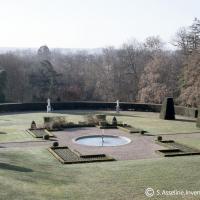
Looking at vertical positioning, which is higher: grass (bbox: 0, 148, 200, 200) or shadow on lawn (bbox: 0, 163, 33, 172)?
shadow on lawn (bbox: 0, 163, 33, 172)

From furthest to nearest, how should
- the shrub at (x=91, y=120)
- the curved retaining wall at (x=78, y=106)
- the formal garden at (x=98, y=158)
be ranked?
the curved retaining wall at (x=78, y=106), the shrub at (x=91, y=120), the formal garden at (x=98, y=158)

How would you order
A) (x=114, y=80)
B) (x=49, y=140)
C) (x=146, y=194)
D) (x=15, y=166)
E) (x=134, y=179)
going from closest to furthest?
1. (x=146, y=194)
2. (x=134, y=179)
3. (x=15, y=166)
4. (x=49, y=140)
5. (x=114, y=80)

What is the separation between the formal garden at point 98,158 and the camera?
46.7 ft

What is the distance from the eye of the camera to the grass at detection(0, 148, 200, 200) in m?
13.6

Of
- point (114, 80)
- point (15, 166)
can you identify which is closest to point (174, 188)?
point (15, 166)

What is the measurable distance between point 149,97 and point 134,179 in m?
36.7

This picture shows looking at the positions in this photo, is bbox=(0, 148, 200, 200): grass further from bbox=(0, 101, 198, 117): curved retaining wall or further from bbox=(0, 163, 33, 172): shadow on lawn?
bbox=(0, 101, 198, 117): curved retaining wall

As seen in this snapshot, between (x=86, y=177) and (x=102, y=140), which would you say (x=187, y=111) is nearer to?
(x=102, y=140)

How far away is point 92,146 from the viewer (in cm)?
2380

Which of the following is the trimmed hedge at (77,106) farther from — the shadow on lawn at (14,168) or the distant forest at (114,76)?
the shadow on lawn at (14,168)

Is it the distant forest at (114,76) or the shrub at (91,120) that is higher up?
the distant forest at (114,76)

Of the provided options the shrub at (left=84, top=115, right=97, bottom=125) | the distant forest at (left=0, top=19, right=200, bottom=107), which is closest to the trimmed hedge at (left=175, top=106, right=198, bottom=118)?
the distant forest at (left=0, top=19, right=200, bottom=107)

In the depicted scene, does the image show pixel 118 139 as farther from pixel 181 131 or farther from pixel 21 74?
pixel 21 74

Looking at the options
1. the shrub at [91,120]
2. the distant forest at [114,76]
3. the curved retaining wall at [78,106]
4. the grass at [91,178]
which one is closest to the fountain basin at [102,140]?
the shrub at [91,120]
